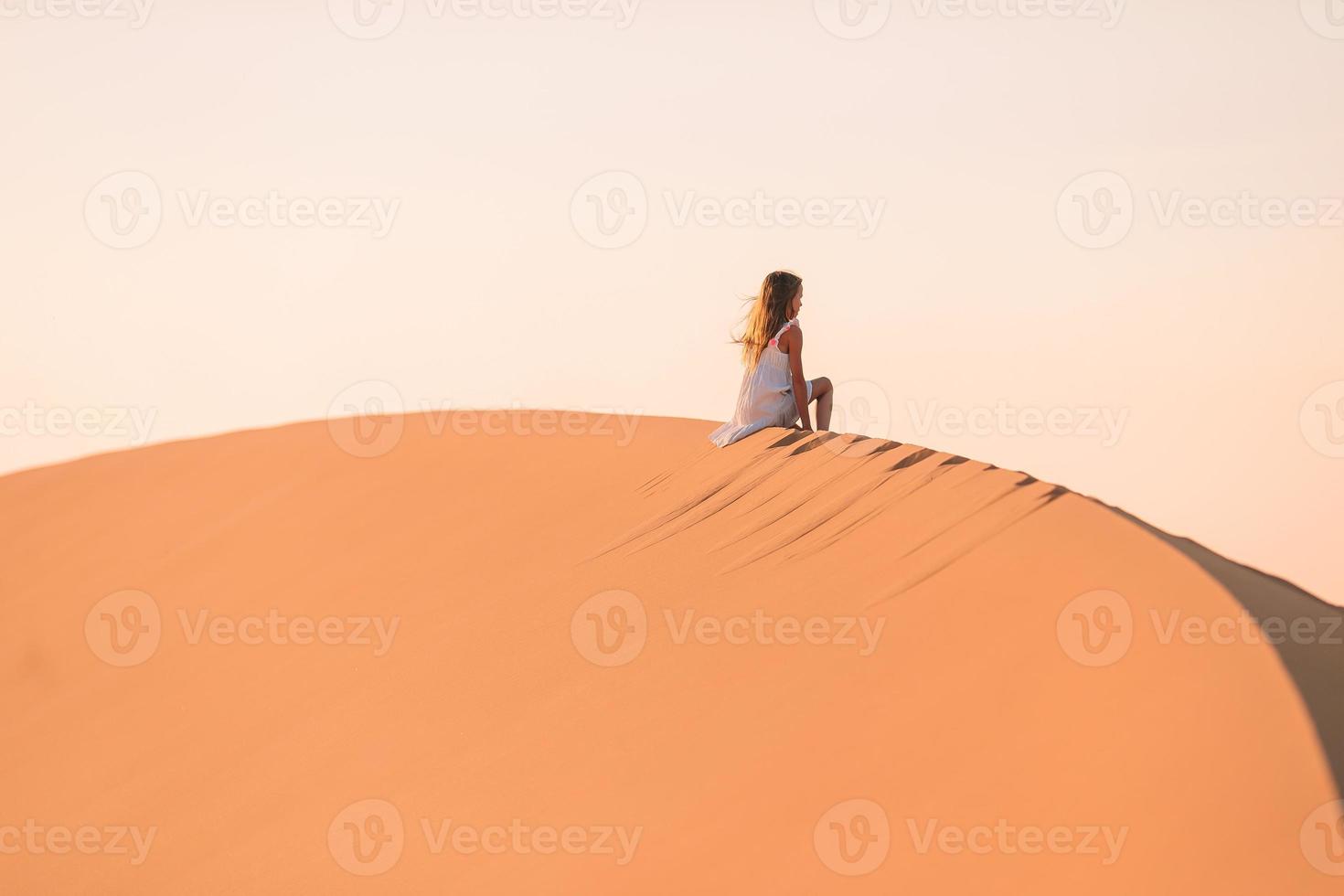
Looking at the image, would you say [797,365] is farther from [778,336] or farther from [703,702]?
[703,702]

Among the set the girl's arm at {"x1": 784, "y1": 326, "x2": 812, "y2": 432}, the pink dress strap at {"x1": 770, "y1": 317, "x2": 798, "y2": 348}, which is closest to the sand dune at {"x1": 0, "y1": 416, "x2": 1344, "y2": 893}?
the girl's arm at {"x1": 784, "y1": 326, "x2": 812, "y2": 432}

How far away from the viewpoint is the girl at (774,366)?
7137mm

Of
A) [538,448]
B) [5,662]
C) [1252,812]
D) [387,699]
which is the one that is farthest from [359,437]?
[1252,812]

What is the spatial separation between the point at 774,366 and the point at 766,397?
0.22 m

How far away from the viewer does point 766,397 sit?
23.8 feet

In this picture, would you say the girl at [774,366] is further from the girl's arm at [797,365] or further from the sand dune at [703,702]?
the sand dune at [703,702]

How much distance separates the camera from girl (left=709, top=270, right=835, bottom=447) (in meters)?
7.14

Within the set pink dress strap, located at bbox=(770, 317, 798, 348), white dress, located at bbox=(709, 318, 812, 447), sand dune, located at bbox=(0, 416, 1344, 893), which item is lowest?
sand dune, located at bbox=(0, 416, 1344, 893)

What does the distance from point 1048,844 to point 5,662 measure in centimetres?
668

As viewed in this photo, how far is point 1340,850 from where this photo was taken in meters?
3.68

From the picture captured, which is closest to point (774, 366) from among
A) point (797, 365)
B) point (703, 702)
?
point (797, 365)

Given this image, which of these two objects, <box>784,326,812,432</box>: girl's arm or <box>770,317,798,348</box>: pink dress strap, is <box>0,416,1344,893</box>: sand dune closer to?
<box>784,326,812,432</box>: girl's arm

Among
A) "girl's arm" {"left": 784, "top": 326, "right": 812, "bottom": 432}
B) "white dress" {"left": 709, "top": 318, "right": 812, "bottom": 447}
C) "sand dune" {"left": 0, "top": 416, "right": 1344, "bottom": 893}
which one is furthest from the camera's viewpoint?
"white dress" {"left": 709, "top": 318, "right": 812, "bottom": 447}


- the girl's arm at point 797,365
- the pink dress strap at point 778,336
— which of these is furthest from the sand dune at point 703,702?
the pink dress strap at point 778,336
